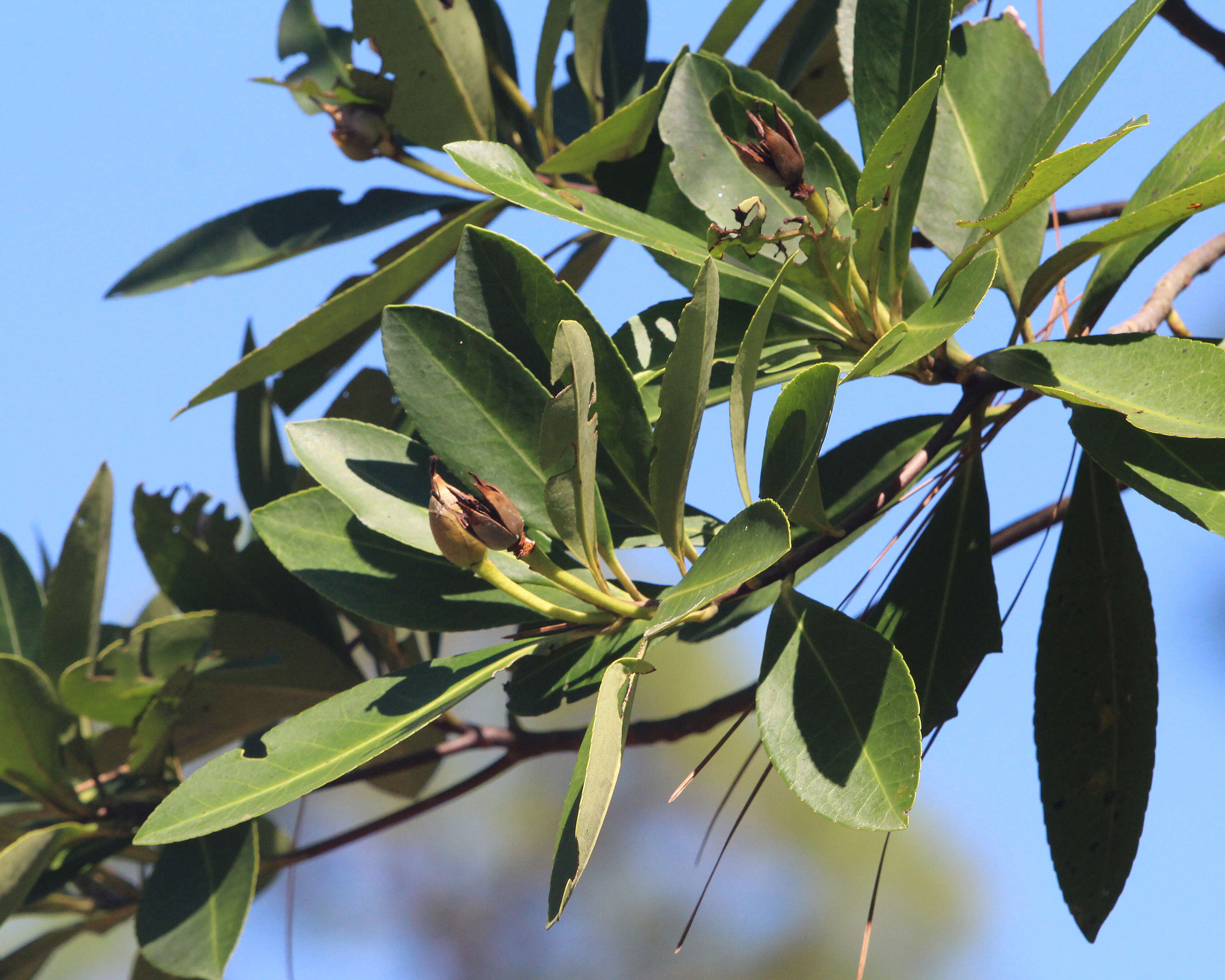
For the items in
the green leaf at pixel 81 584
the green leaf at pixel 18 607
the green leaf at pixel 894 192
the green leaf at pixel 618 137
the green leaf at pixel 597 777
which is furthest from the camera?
the green leaf at pixel 18 607

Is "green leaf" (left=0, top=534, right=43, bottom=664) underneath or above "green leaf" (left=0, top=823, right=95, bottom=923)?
above

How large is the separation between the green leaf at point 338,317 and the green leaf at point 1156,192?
496 millimetres

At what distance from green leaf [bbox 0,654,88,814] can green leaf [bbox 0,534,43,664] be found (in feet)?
0.48

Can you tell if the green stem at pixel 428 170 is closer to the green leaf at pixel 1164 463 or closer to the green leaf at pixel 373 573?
the green leaf at pixel 373 573

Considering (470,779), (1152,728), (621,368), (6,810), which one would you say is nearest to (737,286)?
(621,368)

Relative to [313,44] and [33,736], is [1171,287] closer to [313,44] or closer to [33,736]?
[313,44]

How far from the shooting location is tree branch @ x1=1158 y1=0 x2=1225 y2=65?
990 millimetres

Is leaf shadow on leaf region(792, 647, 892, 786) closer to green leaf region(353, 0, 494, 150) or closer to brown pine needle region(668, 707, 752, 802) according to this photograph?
brown pine needle region(668, 707, 752, 802)

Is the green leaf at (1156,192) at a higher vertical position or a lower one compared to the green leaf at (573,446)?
higher

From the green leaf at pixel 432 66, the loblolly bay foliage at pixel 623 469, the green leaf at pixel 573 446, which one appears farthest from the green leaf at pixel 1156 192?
the green leaf at pixel 432 66

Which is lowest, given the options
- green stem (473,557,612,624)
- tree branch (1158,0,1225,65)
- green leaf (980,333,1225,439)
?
green stem (473,557,612,624)

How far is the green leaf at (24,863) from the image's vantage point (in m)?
0.90

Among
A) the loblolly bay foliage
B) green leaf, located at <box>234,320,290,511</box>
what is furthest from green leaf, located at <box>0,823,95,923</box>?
green leaf, located at <box>234,320,290,511</box>

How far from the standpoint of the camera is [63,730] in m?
1.04
